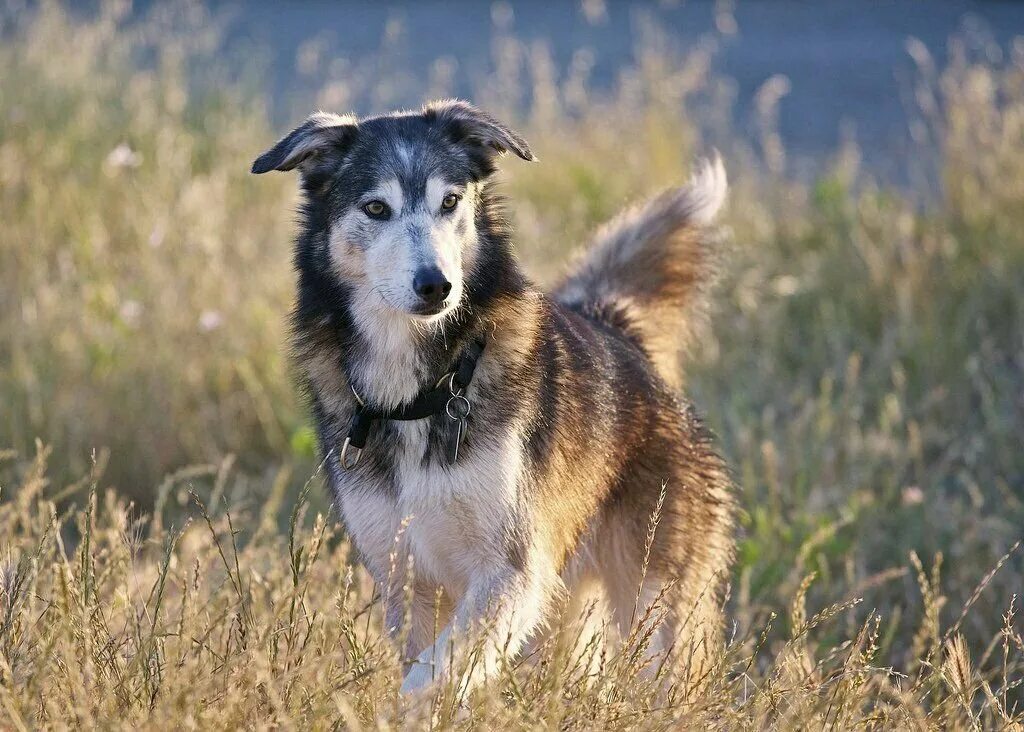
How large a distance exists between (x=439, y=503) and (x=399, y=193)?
82cm

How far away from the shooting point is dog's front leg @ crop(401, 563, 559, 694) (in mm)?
3047

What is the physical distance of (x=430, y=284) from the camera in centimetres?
310

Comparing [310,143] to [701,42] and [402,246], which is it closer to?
[402,246]

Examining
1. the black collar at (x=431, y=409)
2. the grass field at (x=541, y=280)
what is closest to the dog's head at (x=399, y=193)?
the black collar at (x=431, y=409)

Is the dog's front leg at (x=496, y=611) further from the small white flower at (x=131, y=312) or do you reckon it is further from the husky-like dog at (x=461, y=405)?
the small white flower at (x=131, y=312)

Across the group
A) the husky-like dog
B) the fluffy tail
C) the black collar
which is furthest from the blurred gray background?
the black collar

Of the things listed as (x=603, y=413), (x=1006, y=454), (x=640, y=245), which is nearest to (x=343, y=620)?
(x=603, y=413)

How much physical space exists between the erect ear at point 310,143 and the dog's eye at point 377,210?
0.24 m

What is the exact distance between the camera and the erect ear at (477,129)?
3.45 metres

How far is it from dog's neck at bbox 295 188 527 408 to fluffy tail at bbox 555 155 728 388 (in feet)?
2.77

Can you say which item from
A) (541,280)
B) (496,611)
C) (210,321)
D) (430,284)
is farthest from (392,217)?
(541,280)

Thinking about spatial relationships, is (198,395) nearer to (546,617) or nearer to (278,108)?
(546,617)

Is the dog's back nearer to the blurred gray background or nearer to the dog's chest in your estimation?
the dog's chest

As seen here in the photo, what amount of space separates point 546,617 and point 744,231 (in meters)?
4.18
